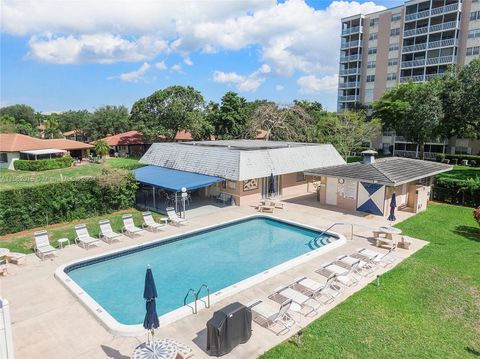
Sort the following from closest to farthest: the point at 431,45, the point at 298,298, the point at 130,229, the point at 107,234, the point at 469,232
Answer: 1. the point at 298,298
2. the point at 107,234
3. the point at 130,229
4. the point at 469,232
5. the point at 431,45

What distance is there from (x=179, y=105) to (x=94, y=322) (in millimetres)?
46471

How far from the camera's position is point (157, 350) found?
8602mm

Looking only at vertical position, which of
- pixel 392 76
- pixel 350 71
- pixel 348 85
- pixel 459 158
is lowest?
pixel 459 158

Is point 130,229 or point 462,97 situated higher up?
point 462,97

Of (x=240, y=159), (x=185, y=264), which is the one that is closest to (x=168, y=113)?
(x=240, y=159)

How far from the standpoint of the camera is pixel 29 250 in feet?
55.8

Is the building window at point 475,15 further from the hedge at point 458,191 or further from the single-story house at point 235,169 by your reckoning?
the single-story house at point 235,169

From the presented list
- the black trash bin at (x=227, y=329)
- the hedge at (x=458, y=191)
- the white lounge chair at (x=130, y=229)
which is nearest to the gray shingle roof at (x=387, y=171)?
the hedge at (x=458, y=191)

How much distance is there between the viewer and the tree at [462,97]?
3742cm

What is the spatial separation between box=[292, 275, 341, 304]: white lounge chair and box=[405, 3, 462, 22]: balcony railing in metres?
67.4

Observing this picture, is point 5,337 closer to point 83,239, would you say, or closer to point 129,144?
point 83,239

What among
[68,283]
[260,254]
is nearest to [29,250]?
[68,283]

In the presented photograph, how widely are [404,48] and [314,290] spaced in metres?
69.7

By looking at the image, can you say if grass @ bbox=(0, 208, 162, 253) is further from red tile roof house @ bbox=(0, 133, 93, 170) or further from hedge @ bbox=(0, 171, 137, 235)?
red tile roof house @ bbox=(0, 133, 93, 170)
